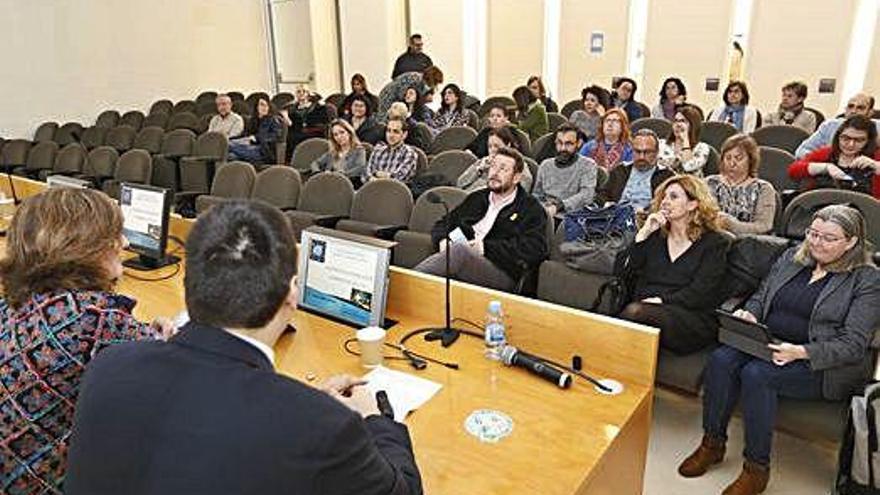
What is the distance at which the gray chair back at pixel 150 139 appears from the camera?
6.74 meters

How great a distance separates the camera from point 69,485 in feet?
3.26

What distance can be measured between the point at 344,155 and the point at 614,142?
2088 mm

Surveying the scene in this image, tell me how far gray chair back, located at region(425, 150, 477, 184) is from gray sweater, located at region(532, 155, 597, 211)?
2.28 ft

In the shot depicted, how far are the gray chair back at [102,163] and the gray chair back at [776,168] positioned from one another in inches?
211

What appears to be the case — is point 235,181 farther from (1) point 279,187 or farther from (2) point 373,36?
(2) point 373,36

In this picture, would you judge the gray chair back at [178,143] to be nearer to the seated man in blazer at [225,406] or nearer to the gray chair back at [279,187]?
the gray chair back at [279,187]

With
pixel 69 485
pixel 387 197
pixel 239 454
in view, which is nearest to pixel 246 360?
pixel 239 454

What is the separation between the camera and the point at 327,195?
4125 mm

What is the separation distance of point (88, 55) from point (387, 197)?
19.0 feet

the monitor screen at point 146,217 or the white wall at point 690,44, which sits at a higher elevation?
the white wall at point 690,44

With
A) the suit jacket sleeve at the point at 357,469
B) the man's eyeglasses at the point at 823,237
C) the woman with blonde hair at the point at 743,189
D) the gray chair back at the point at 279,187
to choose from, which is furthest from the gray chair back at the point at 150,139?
the suit jacket sleeve at the point at 357,469

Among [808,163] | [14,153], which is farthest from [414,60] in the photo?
[808,163]

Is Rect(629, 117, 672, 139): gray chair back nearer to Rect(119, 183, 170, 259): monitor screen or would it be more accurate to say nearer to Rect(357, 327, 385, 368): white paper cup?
Rect(119, 183, 170, 259): monitor screen

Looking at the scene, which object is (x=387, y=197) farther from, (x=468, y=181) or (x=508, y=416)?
(x=508, y=416)
